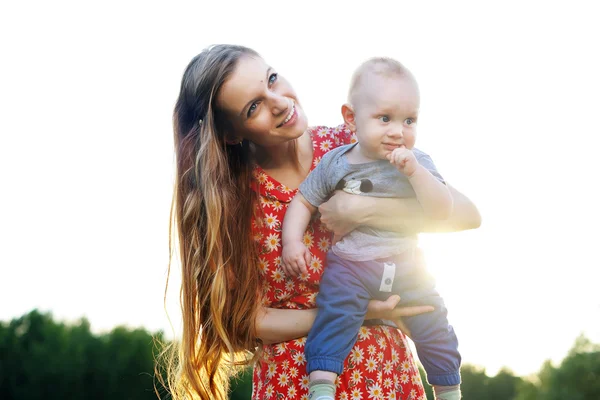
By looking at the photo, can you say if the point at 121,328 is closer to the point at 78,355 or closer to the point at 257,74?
the point at 78,355

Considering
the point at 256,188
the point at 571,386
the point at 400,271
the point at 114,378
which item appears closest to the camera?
the point at 400,271

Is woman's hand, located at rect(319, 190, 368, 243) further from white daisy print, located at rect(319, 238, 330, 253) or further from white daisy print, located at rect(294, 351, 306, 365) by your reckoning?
white daisy print, located at rect(294, 351, 306, 365)

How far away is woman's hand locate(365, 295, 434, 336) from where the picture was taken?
3285 mm

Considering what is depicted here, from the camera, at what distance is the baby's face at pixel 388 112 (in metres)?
3.16

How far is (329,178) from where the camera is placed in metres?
3.46

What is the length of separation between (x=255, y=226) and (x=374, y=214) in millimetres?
683

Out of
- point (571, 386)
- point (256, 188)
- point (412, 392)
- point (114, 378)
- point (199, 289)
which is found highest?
point (256, 188)

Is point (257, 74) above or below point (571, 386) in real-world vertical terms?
above

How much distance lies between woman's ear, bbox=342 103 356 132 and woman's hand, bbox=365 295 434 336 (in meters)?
0.74

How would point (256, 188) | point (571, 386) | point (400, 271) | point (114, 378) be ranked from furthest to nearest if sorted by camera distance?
point (571, 386) → point (114, 378) → point (256, 188) → point (400, 271)

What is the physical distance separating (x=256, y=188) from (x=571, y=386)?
1715 centimetres

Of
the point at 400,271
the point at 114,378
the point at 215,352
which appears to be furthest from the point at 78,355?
the point at 400,271

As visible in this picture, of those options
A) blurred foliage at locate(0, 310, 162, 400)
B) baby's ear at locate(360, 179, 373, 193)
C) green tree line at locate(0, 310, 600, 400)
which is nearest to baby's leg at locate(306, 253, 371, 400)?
baby's ear at locate(360, 179, 373, 193)

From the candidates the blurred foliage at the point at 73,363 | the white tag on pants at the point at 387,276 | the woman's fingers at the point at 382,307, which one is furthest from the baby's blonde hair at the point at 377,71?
the blurred foliage at the point at 73,363
